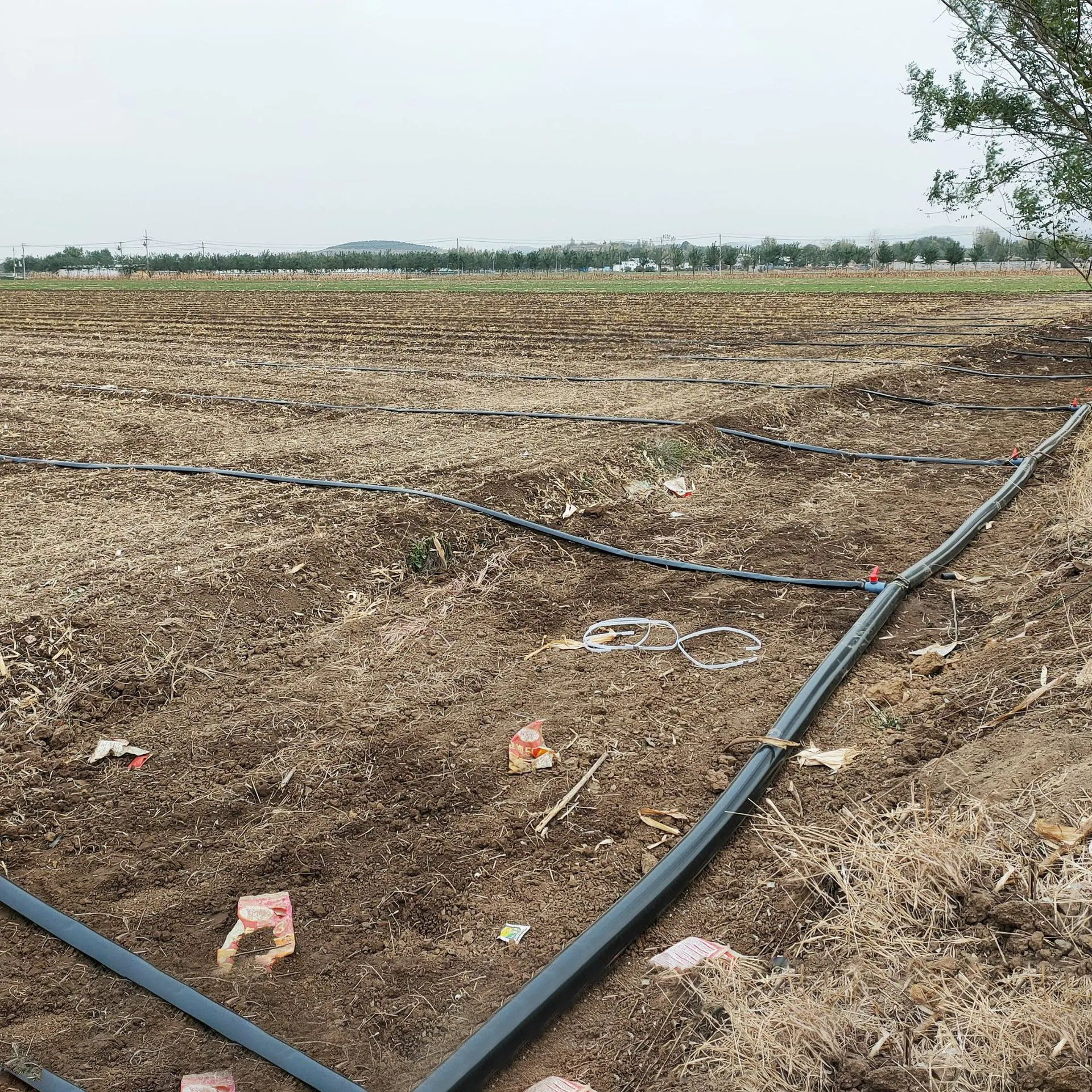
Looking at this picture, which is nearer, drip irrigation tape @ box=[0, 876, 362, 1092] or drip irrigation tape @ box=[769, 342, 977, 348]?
drip irrigation tape @ box=[0, 876, 362, 1092]

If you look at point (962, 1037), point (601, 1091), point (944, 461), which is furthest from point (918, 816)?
point (944, 461)

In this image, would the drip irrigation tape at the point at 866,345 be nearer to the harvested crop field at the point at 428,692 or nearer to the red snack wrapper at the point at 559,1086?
the harvested crop field at the point at 428,692

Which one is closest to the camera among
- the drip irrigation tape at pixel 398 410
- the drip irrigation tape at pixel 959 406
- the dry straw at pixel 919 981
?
the dry straw at pixel 919 981

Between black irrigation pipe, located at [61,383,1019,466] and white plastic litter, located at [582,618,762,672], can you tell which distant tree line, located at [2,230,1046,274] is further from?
white plastic litter, located at [582,618,762,672]

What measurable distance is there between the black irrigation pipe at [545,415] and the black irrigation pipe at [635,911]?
4.13m

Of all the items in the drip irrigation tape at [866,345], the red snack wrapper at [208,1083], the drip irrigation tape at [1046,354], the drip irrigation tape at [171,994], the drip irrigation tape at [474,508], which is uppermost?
the drip irrigation tape at [866,345]

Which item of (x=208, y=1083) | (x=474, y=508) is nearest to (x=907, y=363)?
(x=474, y=508)

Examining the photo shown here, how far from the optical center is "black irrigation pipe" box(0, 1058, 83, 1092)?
2.22 meters

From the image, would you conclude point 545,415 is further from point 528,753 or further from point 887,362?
point 887,362

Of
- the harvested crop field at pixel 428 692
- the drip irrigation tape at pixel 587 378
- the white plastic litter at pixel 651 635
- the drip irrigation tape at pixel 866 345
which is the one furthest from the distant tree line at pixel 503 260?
the white plastic litter at pixel 651 635

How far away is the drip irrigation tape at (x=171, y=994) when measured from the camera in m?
2.24

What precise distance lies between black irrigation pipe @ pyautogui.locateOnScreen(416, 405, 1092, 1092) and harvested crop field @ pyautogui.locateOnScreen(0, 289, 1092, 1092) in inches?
2.7

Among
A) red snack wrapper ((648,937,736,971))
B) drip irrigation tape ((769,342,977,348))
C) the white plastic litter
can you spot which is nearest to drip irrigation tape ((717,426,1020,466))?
the white plastic litter

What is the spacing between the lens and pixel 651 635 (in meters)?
4.72
